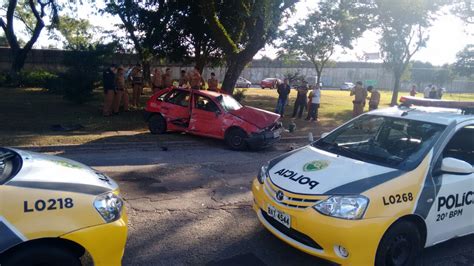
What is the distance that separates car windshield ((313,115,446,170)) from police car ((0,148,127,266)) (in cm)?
254

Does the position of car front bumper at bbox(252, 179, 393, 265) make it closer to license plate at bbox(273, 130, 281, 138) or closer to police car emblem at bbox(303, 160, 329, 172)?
police car emblem at bbox(303, 160, 329, 172)

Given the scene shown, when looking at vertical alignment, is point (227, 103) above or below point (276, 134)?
above


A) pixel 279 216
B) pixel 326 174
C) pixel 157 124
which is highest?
pixel 326 174

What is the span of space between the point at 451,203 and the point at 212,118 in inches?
275

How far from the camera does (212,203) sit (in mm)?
5598

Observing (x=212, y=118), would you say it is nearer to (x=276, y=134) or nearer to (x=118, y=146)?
(x=276, y=134)

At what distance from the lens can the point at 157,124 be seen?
36.3 ft

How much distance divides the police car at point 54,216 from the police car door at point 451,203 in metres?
2.88

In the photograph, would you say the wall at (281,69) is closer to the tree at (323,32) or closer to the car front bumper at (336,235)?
the tree at (323,32)

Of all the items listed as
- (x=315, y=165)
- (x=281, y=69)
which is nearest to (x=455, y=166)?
(x=315, y=165)

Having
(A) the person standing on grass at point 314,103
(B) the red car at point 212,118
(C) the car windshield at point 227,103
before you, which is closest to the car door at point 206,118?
(B) the red car at point 212,118

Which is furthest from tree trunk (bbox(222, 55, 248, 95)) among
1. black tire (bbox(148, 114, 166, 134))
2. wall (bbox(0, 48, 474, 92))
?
wall (bbox(0, 48, 474, 92))

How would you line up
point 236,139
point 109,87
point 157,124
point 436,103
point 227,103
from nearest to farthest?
1. point 436,103
2. point 236,139
3. point 227,103
4. point 157,124
5. point 109,87

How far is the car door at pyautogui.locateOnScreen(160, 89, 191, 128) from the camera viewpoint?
10.6 metres
